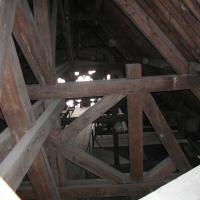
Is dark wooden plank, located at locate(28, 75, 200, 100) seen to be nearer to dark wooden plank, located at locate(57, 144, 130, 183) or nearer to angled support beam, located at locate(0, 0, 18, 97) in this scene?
dark wooden plank, located at locate(57, 144, 130, 183)

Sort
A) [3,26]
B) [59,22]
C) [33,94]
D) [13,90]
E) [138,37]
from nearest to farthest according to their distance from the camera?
[3,26], [13,90], [33,94], [138,37], [59,22]

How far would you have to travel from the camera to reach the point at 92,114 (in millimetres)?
3459

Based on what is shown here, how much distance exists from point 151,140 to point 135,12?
5.05 meters

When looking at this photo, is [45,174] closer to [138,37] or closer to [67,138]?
[67,138]

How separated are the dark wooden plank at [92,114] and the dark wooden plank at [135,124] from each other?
0.55 ft

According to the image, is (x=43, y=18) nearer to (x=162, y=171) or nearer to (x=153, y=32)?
(x=153, y=32)

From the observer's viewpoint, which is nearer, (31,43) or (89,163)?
(31,43)

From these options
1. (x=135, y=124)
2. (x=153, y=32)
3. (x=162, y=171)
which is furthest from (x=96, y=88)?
(x=162, y=171)

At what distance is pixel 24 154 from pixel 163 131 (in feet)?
6.67

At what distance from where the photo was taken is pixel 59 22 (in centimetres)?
607

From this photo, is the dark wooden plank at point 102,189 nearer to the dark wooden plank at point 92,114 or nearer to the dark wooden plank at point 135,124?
the dark wooden plank at point 135,124

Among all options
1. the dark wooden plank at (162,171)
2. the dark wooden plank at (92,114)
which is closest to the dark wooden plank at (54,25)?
the dark wooden plank at (92,114)

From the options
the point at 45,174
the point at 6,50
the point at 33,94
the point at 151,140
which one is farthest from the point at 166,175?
the point at 151,140

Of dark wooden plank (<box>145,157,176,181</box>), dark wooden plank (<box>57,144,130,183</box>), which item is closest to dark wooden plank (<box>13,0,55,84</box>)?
dark wooden plank (<box>57,144,130,183</box>)
